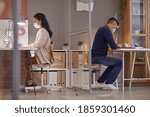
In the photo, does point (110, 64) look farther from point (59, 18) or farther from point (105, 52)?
point (59, 18)

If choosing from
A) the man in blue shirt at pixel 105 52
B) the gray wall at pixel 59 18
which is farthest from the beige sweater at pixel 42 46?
the gray wall at pixel 59 18

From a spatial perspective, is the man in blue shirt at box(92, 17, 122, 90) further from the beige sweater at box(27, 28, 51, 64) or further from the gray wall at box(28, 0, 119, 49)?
the gray wall at box(28, 0, 119, 49)

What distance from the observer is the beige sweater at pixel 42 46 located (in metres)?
4.93

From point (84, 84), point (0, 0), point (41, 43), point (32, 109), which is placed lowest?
point (84, 84)

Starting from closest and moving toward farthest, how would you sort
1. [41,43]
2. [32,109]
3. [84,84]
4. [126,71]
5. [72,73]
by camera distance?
[32,109] → [41,43] → [84,84] → [72,73] → [126,71]

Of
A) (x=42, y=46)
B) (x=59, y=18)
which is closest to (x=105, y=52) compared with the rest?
(x=42, y=46)

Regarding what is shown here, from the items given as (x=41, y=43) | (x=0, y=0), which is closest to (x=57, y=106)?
(x=0, y=0)

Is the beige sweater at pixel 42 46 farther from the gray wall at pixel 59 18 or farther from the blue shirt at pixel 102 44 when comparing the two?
the gray wall at pixel 59 18

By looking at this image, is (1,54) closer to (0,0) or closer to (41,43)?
(41,43)

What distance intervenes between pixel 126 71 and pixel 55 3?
2.11 meters

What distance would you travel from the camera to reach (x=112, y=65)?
493 cm

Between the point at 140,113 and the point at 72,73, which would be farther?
the point at 72,73

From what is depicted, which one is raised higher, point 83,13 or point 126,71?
point 83,13

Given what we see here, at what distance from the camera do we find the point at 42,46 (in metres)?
4.97
